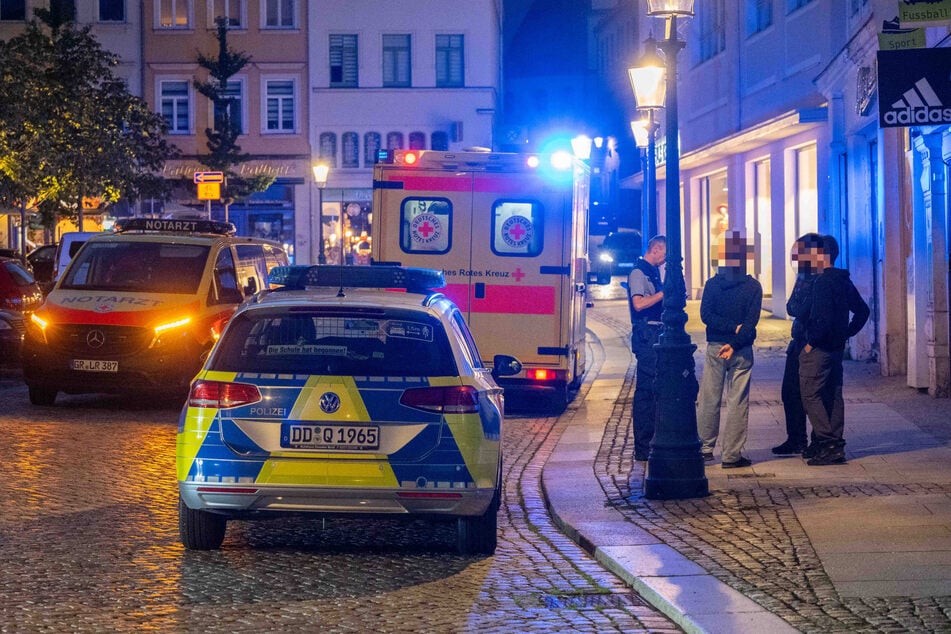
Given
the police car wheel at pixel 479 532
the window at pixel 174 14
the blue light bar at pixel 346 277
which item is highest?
the window at pixel 174 14

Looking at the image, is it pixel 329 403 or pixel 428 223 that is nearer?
pixel 329 403

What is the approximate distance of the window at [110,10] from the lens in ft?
189

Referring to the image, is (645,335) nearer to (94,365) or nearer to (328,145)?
(94,365)

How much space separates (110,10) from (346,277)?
5158 centimetres

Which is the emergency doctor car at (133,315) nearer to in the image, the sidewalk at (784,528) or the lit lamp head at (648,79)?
the sidewalk at (784,528)

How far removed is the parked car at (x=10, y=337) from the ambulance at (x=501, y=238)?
20.9 ft

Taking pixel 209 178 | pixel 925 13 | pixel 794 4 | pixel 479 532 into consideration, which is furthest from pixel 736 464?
pixel 209 178

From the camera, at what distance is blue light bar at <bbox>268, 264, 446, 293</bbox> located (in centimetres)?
888

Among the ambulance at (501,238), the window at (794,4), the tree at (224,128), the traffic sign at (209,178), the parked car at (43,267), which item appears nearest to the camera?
the ambulance at (501,238)

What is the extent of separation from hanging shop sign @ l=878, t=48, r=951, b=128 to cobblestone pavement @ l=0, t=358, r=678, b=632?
4089 millimetres

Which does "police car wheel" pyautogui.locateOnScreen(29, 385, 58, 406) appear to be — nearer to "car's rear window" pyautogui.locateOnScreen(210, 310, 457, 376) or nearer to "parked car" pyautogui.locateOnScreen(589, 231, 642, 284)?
"parked car" pyautogui.locateOnScreen(589, 231, 642, 284)

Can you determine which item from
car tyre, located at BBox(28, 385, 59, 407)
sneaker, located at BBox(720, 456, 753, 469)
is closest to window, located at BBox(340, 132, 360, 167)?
car tyre, located at BBox(28, 385, 59, 407)

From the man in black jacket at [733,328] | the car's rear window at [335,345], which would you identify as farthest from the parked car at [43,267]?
the car's rear window at [335,345]

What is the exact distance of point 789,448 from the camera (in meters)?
12.4
